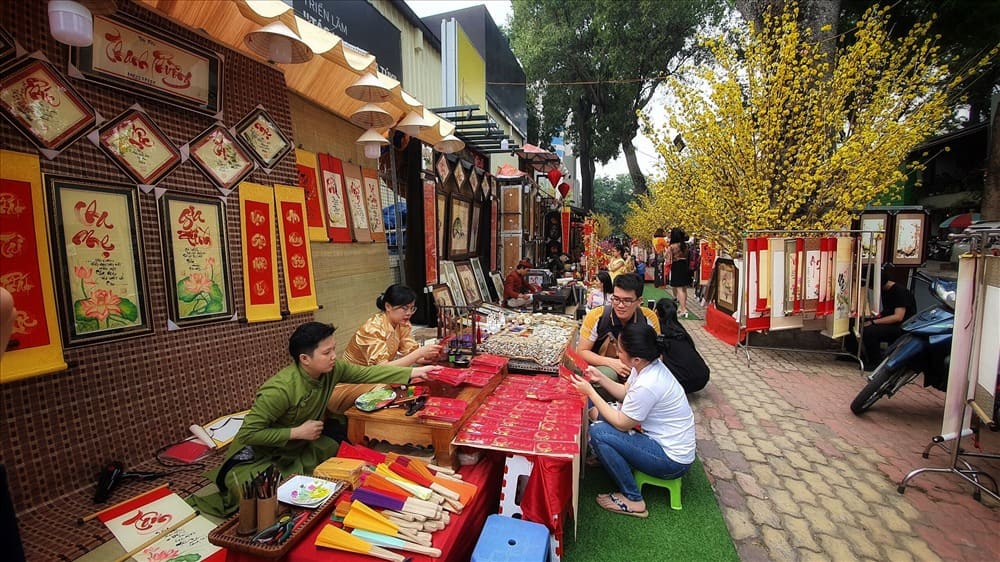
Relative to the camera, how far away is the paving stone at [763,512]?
2.96 m

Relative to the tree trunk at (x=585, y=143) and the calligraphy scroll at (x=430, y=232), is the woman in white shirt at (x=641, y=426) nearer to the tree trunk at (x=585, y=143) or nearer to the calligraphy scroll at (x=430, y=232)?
the calligraphy scroll at (x=430, y=232)

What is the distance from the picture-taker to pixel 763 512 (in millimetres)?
3066

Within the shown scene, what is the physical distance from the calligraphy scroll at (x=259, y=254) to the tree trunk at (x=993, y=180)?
12710 millimetres

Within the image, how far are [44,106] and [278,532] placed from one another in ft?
9.38

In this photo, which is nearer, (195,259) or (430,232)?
(195,259)

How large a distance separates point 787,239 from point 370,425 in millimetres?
5987

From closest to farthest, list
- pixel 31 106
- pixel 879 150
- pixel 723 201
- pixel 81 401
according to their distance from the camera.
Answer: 1. pixel 31 106
2. pixel 81 401
3. pixel 879 150
4. pixel 723 201

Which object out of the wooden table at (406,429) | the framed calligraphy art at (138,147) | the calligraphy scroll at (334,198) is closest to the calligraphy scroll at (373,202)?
the calligraphy scroll at (334,198)

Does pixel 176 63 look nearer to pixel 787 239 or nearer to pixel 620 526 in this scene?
pixel 620 526

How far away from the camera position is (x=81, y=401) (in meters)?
2.74

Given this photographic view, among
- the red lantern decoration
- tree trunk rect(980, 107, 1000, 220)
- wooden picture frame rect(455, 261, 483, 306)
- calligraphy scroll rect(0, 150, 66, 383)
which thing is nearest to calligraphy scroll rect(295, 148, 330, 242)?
calligraphy scroll rect(0, 150, 66, 383)

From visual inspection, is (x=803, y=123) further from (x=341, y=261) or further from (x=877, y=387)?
(x=341, y=261)

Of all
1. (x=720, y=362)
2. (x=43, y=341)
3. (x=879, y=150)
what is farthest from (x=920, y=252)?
(x=43, y=341)

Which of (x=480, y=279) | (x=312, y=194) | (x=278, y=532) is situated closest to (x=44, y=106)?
(x=312, y=194)
